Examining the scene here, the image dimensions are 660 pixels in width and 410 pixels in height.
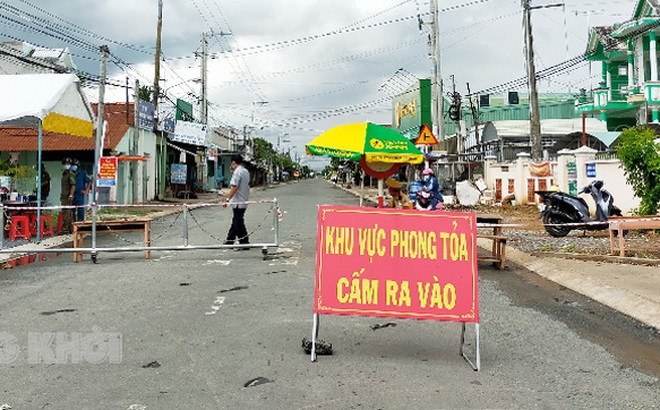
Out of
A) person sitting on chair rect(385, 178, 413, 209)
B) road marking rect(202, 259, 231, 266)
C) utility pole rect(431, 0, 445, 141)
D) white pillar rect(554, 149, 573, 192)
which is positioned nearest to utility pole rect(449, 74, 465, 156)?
utility pole rect(431, 0, 445, 141)

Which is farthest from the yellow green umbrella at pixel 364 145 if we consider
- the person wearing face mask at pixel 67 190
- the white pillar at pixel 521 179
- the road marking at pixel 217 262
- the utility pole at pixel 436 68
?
the utility pole at pixel 436 68

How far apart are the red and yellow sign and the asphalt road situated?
1.48ft

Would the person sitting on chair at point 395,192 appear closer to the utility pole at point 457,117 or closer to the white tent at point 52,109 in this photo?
the white tent at point 52,109

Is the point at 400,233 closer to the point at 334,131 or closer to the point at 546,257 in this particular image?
the point at 334,131

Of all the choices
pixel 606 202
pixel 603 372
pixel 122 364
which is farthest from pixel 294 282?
pixel 606 202

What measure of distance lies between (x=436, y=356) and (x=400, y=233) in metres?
1.11

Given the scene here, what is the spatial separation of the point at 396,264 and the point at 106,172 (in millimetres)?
16635

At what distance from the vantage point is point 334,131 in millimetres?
10820

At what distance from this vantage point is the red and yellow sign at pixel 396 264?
5.29 m

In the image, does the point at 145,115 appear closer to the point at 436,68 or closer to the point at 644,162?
the point at 436,68

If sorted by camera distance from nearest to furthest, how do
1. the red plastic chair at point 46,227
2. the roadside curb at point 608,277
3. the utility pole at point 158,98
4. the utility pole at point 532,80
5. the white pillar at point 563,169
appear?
the roadside curb at point 608,277
the red plastic chair at point 46,227
the white pillar at point 563,169
the utility pole at point 532,80
the utility pole at point 158,98

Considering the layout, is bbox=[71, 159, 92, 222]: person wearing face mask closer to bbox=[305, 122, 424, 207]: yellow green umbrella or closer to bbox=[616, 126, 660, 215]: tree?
bbox=[305, 122, 424, 207]: yellow green umbrella

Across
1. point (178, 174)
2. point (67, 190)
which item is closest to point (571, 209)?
point (67, 190)

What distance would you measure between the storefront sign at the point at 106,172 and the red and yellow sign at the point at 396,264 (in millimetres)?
16030
